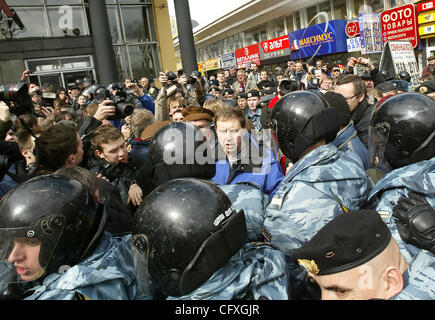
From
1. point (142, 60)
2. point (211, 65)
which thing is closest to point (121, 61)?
point (142, 60)

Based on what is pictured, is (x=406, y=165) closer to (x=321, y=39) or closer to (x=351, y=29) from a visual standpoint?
(x=351, y=29)

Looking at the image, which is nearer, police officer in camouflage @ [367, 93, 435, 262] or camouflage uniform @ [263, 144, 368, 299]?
police officer in camouflage @ [367, 93, 435, 262]

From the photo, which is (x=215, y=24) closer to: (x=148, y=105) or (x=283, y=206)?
(x=148, y=105)

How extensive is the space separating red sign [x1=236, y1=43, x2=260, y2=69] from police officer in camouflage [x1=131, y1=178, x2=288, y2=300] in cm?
2525

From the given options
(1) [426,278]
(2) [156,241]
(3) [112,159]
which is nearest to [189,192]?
(2) [156,241]

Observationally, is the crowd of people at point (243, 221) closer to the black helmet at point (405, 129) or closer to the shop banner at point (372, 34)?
the black helmet at point (405, 129)

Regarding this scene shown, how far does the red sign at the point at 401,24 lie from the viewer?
1358 cm

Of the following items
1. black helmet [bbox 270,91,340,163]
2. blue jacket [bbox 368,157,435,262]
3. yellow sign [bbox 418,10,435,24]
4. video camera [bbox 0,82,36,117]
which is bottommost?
blue jacket [bbox 368,157,435,262]

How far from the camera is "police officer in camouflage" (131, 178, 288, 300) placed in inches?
50.3

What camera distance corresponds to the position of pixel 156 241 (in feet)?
4.34

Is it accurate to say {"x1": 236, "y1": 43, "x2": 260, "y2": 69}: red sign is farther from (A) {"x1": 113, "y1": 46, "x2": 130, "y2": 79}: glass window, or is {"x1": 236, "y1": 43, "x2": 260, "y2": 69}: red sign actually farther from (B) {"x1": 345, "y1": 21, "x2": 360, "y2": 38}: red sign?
(A) {"x1": 113, "y1": 46, "x2": 130, "y2": 79}: glass window

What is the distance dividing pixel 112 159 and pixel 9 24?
13.6 m

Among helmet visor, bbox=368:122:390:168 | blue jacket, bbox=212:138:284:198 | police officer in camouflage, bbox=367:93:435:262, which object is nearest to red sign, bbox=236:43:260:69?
blue jacket, bbox=212:138:284:198

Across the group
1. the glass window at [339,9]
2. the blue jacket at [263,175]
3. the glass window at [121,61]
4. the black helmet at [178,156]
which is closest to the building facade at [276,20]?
the glass window at [339,9]
